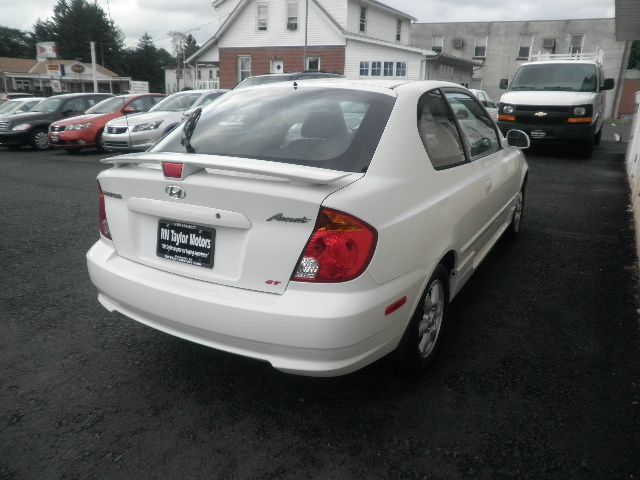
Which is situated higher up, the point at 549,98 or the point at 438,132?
the point at 549,98

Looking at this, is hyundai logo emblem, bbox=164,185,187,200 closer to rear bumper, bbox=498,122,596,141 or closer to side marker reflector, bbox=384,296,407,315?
side marker reflector, bbox=384,296,407,315

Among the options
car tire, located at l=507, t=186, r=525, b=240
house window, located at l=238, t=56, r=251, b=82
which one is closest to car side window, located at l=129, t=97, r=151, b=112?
car tire, located at l=507, t=186, r=525, b=240

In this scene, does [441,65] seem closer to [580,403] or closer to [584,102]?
[584,102]

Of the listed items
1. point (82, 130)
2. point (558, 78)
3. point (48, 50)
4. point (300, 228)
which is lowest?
point (82, 130)

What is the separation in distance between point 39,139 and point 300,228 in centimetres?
1445

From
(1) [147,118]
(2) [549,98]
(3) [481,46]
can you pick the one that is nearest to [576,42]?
(3) [481,46]

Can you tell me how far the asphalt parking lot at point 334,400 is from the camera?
2.19 metres

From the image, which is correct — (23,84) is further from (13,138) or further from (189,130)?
(189,130)

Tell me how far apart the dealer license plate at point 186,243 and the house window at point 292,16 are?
2886cm

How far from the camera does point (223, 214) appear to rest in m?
2.21

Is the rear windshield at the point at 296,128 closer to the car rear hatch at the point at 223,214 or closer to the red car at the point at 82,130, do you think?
the car rear hatch at the point at 223,214

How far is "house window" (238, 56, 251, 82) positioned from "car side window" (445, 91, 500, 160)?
2843cm

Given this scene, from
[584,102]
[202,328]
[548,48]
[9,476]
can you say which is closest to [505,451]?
[202,328]

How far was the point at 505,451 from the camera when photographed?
2260 mm
